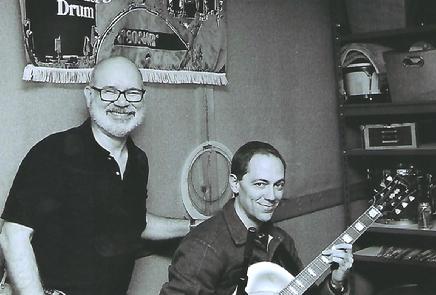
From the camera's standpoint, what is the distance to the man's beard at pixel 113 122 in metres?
2.07

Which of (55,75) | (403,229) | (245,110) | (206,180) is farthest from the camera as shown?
(403,229)

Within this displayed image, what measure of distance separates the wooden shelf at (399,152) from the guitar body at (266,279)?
4.48ft

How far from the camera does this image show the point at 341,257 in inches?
89.9

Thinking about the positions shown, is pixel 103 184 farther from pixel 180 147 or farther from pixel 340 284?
pixel 340 284

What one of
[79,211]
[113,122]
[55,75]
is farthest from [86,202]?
[55,75]

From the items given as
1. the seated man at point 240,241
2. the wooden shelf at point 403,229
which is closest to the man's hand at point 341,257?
the seated man at point 240,241

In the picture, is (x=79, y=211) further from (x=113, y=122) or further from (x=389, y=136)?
(x=389, y=136)

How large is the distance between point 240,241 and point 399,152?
148 centimetres

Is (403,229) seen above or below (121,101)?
below

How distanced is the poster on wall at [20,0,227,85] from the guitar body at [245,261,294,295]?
2.87ft

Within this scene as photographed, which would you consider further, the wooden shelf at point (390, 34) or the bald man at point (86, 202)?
the wooden shelf at point (390, 34)

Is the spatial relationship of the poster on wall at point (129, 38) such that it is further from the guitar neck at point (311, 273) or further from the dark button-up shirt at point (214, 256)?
the guitar neck at point (311, 273)

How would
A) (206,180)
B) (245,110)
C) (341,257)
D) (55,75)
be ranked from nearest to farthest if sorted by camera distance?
1. (55,75)
2. (341,257)
3. (206,180)
4. (245,110)

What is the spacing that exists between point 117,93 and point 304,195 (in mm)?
1617
